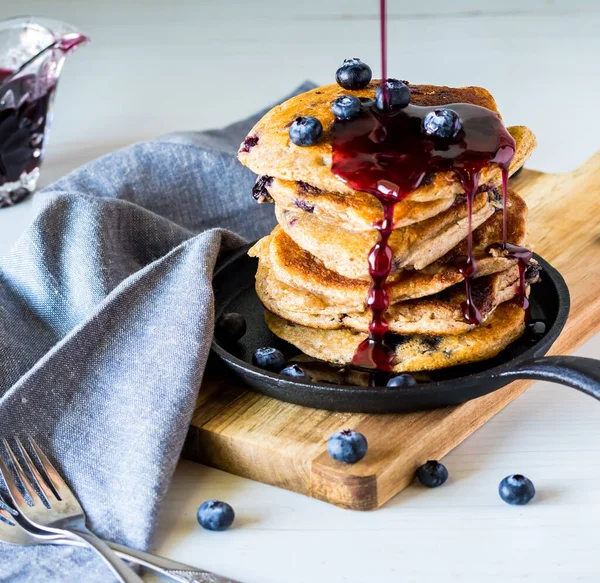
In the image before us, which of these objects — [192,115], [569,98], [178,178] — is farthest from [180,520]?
[569,98]

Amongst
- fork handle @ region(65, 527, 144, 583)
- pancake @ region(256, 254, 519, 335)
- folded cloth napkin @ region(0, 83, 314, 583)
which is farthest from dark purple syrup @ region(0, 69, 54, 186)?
fork handle @ region(65, 527, 144, 583)

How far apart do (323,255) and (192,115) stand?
199 centimetres

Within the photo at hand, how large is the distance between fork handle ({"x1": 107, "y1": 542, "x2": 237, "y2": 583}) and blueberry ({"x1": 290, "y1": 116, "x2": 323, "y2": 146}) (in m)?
0.78

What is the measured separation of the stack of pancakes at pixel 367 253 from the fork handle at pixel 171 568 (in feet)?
1.87

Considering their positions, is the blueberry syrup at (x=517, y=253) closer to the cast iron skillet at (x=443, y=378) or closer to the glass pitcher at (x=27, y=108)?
the cast iron skillet at (x=443, y=378)

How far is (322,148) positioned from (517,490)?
70 cm

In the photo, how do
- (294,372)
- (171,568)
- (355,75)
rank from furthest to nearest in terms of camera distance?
(355,75)
(294,372)
(171,568)

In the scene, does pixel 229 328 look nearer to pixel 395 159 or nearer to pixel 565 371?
pixel 395 159

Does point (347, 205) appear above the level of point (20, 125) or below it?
above

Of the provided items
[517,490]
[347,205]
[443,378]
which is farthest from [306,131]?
[517,490]

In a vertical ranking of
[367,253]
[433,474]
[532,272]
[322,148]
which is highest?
[322,148]

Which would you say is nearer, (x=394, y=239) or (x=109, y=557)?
(x=109, y=557)

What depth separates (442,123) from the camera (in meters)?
1.83

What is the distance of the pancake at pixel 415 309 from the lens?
1962 mm
